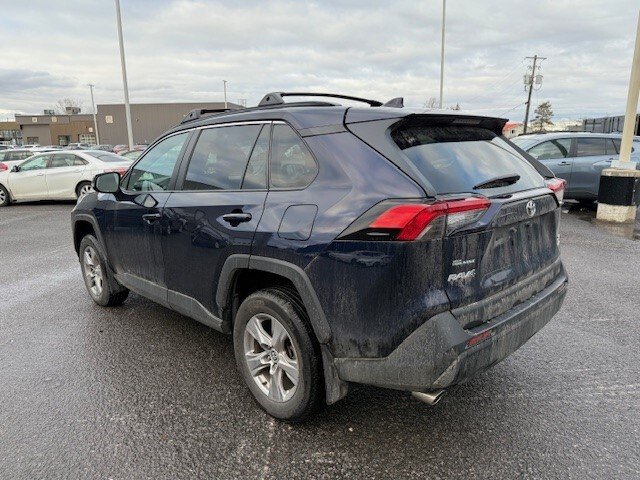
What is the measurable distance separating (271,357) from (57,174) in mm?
12742

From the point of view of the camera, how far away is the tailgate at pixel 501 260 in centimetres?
230

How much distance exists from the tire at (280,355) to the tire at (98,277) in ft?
7.12

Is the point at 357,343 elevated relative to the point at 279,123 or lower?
lower

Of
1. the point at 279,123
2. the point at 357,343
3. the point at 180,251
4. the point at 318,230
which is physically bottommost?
the point at 357,343

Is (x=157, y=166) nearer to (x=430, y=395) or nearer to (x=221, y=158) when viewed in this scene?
(x=221, y=158)

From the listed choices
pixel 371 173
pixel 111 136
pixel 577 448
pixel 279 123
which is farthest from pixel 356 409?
pixel 111 136

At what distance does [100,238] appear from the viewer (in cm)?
452

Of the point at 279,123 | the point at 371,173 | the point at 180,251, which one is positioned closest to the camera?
the point at 371,173

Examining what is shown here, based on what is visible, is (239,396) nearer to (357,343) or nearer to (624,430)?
(357,343)

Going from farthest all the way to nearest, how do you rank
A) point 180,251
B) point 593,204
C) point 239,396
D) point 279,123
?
1. point 593,204
2. point 180,251
3. point 239,396
4. point 279,123

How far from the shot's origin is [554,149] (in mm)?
10609

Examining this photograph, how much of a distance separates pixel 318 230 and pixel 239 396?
1.37 meters

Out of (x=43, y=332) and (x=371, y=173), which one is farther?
(x=43, y=332)

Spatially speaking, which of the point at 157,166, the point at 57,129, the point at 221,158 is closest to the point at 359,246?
the point at 221,158
